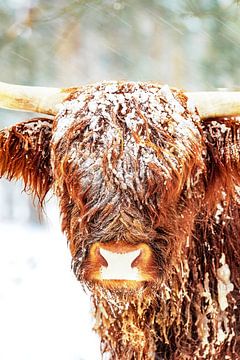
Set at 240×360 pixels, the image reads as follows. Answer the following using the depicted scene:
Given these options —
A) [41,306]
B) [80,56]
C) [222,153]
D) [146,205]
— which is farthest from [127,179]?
[80,56]

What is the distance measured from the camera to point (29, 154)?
2.99 metres

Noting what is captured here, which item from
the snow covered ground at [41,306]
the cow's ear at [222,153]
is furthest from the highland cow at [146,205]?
the snow covered ground at [41,306]

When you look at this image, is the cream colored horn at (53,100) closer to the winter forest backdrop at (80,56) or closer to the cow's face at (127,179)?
the cow's face at (127,179)

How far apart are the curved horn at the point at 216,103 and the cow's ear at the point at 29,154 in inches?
23.2

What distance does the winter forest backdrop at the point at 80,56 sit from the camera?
6.94 meters

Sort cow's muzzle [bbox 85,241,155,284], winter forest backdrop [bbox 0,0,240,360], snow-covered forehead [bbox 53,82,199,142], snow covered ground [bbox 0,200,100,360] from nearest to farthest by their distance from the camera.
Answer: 1. cow's muzzle [bbox 85,241,155,284]
2. snow-covered forehead [bbox 53,82,199,142]
3. snow covered ground [bbox 0,200,100,360]
4. winter forest backdrop [bbox 0,0,240,360]

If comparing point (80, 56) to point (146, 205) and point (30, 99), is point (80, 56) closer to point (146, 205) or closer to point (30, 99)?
point (30, 99)

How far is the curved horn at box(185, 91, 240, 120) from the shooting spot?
8.95 ft

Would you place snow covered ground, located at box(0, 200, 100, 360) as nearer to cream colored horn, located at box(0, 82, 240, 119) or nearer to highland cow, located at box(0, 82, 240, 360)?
highland cow, located at box(0, 82, 240, 360)

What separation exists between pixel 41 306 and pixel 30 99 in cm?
441

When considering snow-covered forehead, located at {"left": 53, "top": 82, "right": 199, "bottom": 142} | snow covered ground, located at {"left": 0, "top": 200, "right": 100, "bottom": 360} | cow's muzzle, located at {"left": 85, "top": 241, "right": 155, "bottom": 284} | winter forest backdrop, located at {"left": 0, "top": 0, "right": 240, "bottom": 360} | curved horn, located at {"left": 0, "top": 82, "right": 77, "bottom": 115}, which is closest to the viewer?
cow's muzzle, located at {"left": 85, "top": 241, "right": 155, "bottom": 284}

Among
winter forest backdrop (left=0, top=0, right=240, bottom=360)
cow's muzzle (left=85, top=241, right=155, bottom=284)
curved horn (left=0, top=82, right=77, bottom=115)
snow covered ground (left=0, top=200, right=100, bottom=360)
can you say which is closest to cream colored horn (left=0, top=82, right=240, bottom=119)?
curved horn (left=0, top=82, right=77, bottom=115)

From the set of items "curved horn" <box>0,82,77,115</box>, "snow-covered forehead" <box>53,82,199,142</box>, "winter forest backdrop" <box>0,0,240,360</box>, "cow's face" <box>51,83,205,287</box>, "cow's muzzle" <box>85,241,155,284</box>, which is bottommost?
"cow's muzzle" <box>85,241,155,284</box>

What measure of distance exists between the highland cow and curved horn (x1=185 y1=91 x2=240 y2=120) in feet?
0.05
